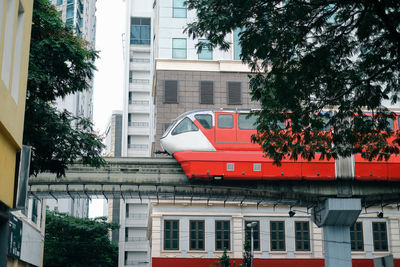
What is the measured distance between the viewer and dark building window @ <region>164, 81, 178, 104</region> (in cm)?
4675

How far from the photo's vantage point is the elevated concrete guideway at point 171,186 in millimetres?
27906

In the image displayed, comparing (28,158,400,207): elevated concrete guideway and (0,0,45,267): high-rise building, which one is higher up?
(28,158,400,207): elevated concrete guideway

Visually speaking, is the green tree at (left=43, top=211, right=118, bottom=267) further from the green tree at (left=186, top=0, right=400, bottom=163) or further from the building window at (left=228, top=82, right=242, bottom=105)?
the green tree at (left=186, top=0, right=400, bottom=163)

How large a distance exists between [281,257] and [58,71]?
27.8 m

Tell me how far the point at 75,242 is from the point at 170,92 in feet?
50.4

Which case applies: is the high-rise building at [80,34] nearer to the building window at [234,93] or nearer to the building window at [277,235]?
the building window at [234,93]

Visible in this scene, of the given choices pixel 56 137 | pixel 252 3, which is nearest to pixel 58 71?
pixel 56 137

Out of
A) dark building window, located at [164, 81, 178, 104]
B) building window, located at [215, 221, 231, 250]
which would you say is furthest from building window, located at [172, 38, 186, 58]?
building window, located at [215, 221, 231, 250]

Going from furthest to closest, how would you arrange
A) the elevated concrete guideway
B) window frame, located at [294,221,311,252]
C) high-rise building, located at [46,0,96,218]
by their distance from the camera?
1. high-rise building, located at [46,0,96,218]
2. window frame, located at [294,221,311,252]
3. the elevated concrete guideway

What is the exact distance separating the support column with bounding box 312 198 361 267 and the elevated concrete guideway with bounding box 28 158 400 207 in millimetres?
648

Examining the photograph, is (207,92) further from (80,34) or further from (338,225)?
(80,34)

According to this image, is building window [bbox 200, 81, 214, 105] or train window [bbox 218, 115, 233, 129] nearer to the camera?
train window [bbox 218, 115, 233, 129]

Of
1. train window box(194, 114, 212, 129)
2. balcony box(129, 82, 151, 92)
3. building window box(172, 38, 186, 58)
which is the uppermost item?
balcony box(129, 82, 151, 92)

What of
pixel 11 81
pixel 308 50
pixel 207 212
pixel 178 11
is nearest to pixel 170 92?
pixel 178 11
